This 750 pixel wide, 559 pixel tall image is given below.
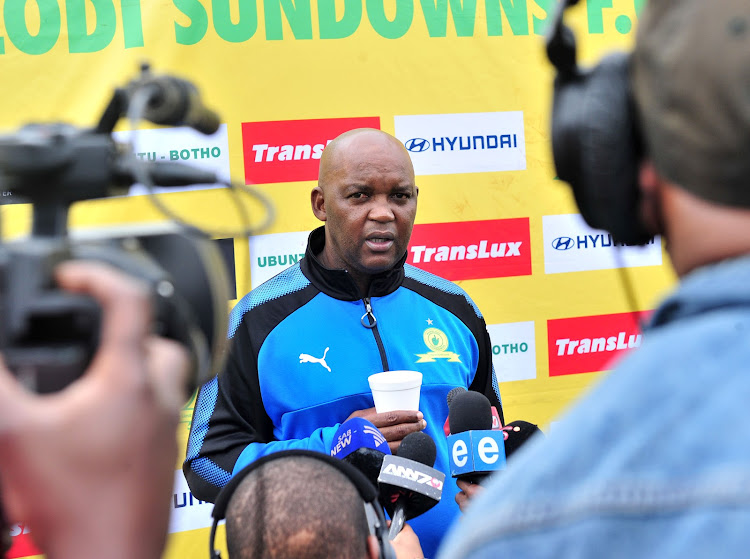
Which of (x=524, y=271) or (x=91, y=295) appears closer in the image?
(x=91, y=295)

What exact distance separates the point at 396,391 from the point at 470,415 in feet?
0.64

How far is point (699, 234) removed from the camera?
465 mm

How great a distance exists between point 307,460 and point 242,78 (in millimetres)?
1769

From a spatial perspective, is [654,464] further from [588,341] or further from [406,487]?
[588,341]

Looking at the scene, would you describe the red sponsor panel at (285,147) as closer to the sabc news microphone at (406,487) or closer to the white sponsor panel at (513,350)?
the white sponsor panel at (513,350)

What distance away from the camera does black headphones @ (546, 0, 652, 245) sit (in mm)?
587

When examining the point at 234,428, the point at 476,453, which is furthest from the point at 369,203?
the point at 476,453

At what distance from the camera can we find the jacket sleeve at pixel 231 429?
5.55 feet

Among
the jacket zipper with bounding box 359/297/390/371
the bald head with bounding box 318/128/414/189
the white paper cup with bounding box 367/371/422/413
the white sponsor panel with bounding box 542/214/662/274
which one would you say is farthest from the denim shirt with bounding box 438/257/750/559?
the white sponsor panel with bounding box 542/214/662/274

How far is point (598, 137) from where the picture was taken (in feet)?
1.95

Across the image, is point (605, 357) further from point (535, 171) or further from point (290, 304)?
point (290, 304)

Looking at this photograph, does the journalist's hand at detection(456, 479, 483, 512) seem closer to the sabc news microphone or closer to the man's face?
the sabc news microphone

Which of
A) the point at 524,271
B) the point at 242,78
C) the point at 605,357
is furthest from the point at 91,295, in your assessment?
the point at 605,357

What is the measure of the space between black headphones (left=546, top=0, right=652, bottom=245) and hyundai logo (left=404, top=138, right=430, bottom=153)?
2.05 m
